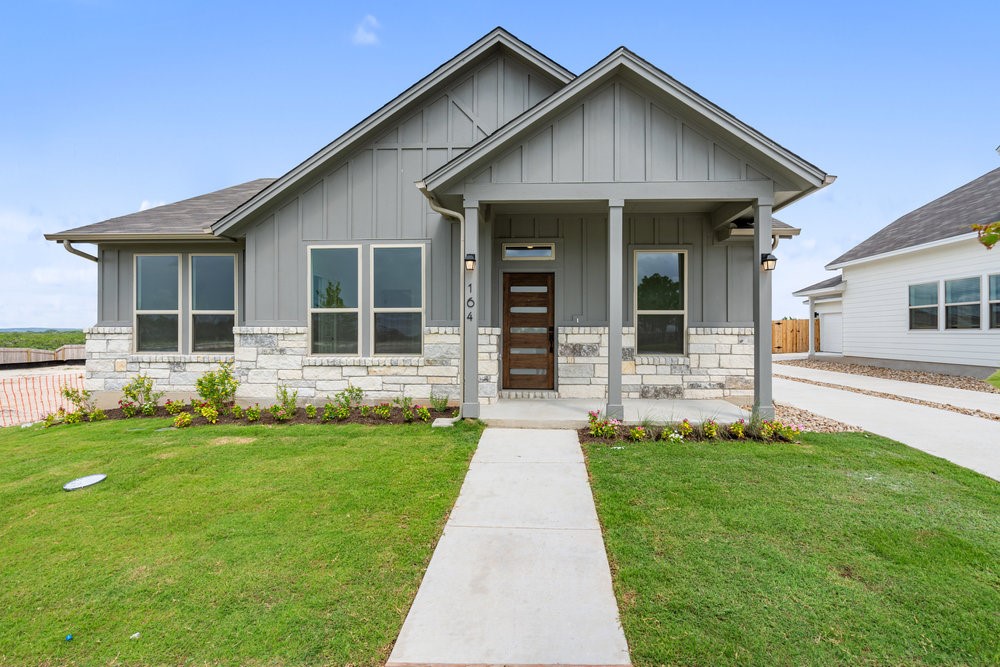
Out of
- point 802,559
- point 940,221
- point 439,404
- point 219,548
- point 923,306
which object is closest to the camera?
point 802,559

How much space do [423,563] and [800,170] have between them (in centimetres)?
614

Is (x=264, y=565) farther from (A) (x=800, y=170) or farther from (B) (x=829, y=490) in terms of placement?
(A) (x=800, y=170)

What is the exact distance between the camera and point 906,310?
41.1 ft

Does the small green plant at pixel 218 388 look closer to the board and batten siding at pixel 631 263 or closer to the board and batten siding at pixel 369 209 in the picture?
the board and batten siding at pixel 369 209

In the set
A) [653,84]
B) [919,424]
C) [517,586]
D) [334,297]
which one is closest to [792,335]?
[919,424]

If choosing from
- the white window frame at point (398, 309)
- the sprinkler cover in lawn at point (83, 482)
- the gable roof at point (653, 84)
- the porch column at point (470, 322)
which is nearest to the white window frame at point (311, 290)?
the white window frame at point (398, 309)

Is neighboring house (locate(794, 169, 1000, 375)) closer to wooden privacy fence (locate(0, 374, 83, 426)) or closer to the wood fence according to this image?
wooden privacy fence (locate(0, 374, 83, 426))

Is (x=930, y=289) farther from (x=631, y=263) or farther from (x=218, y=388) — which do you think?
(x=218, y=388)

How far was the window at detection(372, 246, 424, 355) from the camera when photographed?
7.03 m

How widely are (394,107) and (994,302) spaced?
1394 centimetres

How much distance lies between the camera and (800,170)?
546 centimetres

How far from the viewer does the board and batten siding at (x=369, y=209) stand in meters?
7.01

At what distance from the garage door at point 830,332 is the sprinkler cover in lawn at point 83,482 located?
2236cm

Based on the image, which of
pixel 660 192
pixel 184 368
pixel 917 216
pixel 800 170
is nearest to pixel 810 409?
pixel 800 170
